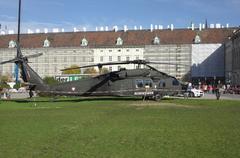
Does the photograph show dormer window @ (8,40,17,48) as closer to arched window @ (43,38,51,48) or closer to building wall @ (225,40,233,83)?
arched window @ (43,38,51,48)

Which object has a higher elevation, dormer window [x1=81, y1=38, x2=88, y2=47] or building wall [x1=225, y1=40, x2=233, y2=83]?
dormer window [x1=81, y1=38, x2=88, y2=47]

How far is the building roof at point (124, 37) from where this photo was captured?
14188 centimetres

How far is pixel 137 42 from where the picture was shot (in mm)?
146750

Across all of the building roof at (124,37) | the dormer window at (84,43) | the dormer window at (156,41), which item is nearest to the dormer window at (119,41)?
the building roof at (124,37)

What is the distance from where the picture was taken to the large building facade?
5468 inches

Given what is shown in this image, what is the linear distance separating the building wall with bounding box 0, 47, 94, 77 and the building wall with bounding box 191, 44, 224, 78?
30.2m

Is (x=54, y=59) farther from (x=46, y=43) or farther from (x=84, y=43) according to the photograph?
(x=84, y=43)

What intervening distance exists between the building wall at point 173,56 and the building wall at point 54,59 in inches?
754

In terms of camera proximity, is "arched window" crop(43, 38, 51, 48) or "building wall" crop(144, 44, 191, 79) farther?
"arched window" crop(43, 38, 51, 48)

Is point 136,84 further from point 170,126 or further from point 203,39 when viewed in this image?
point 203,39

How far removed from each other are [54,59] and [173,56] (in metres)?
35.0

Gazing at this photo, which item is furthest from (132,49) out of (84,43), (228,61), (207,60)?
(228,61)

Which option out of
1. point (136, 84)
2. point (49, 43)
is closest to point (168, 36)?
point (49, 43)

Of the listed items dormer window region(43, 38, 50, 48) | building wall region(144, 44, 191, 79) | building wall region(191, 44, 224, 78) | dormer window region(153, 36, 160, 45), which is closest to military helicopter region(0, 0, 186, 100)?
building wall region(144, 44, 191, 79)
